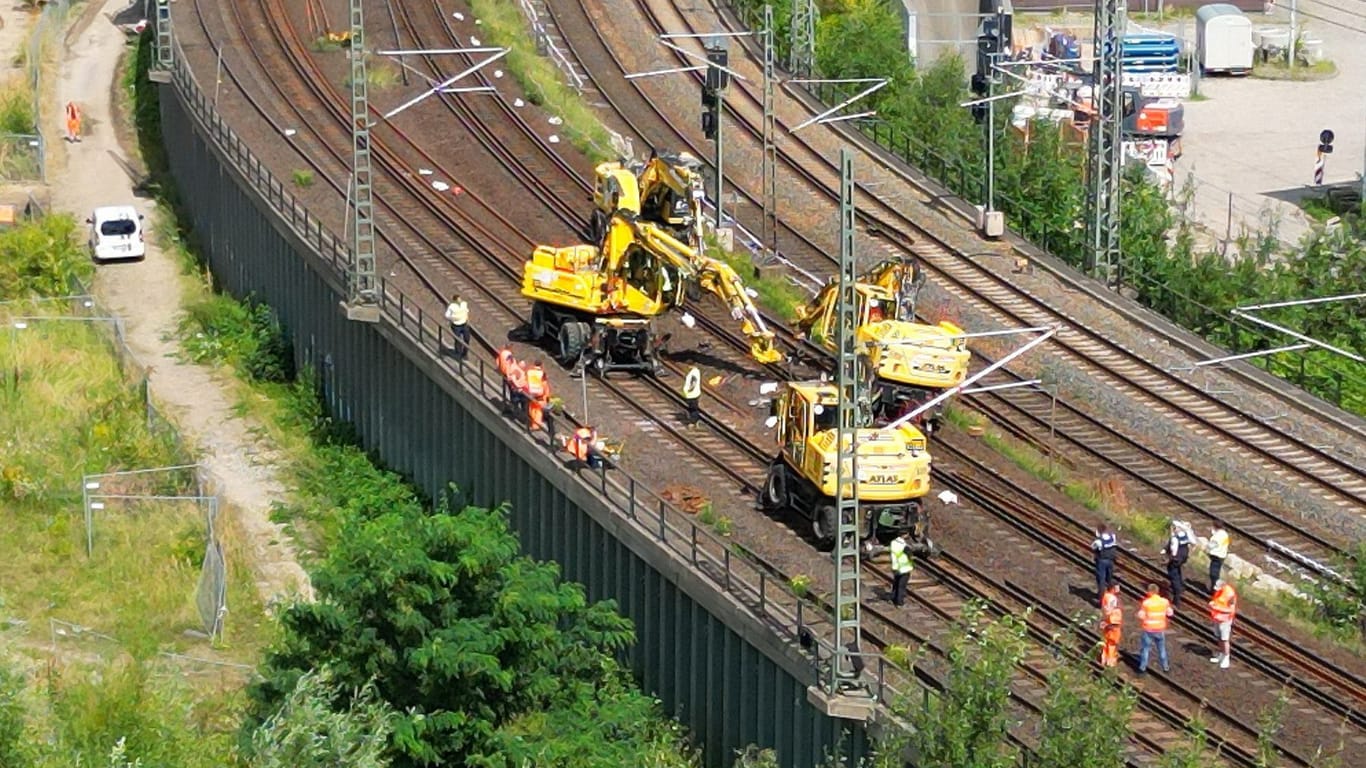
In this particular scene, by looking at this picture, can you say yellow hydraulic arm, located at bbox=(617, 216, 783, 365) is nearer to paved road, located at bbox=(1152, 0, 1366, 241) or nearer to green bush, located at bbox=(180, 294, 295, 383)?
green bush, located at bbox=(180, 294, 295, 383)

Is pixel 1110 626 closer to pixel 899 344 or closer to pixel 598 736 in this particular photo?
pixel 598 736

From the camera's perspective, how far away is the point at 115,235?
69812mm

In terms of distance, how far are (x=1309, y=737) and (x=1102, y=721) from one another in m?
9.15

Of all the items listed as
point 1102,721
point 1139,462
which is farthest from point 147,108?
point 1102,721

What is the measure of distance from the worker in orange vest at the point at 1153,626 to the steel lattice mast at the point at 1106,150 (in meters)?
21.2

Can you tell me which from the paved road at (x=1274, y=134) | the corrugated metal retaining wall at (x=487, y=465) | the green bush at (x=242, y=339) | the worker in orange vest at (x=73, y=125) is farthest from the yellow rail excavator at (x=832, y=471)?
the worker in orange vest at (x=73, y=125)

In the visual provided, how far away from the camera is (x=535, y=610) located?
134 ft

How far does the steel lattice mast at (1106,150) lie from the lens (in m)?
60.6

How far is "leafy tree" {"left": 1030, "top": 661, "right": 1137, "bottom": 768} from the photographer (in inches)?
1215

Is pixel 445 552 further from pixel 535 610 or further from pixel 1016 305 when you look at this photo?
pixel 1016 305

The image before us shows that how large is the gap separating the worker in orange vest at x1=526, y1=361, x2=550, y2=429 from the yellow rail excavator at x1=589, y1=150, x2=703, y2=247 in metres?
6.18

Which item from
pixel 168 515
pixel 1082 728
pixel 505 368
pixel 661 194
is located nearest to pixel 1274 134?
pixel 661 194

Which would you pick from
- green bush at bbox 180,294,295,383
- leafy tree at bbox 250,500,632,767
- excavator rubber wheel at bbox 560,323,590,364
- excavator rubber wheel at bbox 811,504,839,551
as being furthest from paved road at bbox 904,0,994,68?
leafy tree at bbox 250,500,632,767

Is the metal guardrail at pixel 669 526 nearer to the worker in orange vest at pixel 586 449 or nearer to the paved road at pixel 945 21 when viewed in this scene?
the worker in orange vest at pixel 586 449
